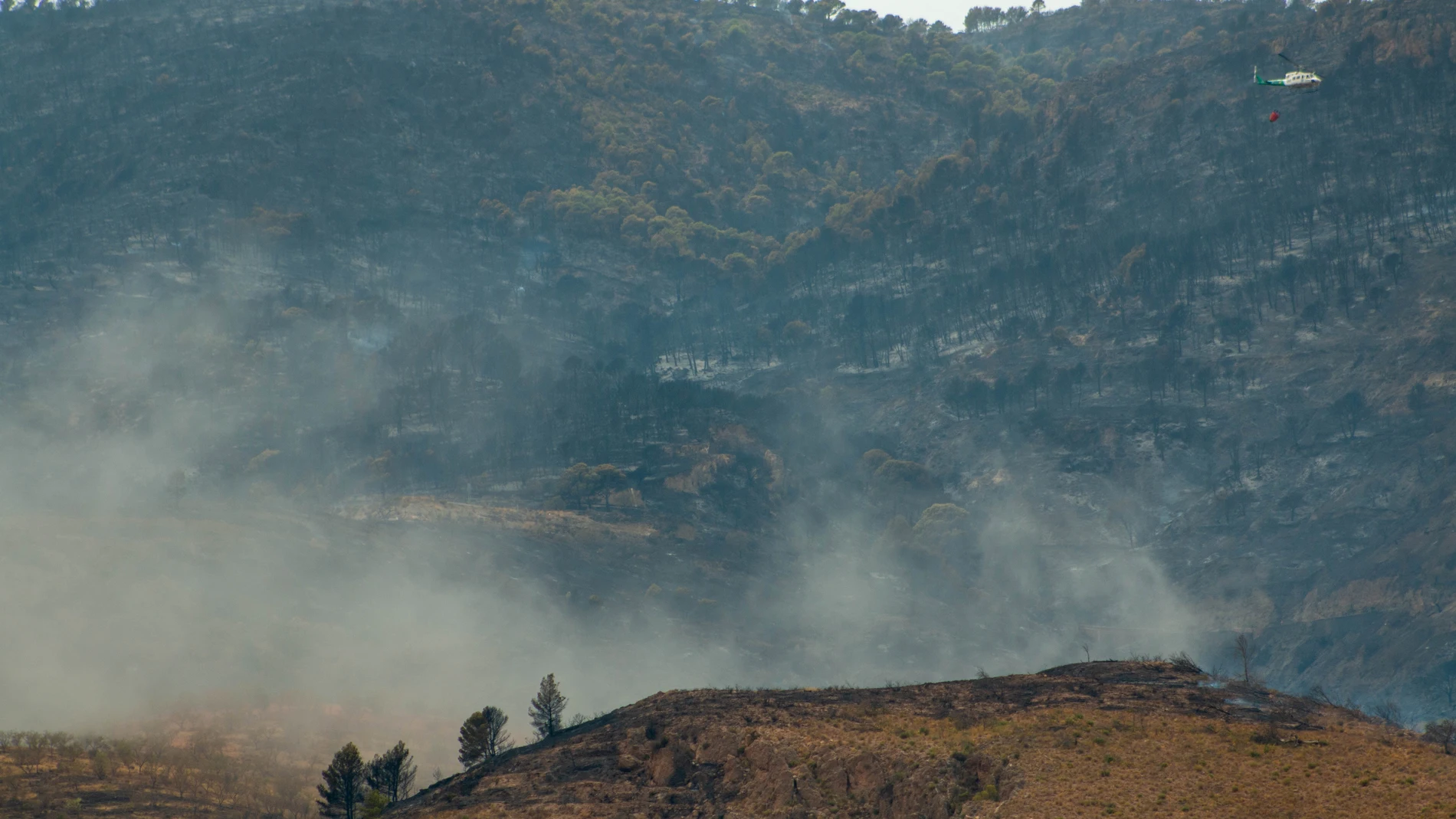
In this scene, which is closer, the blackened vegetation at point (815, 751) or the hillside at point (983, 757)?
the hillside at point (983, 757)

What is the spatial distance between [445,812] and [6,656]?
5256 inches

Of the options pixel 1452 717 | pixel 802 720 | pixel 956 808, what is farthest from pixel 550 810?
pixel 1452 717

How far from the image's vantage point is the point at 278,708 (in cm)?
17962

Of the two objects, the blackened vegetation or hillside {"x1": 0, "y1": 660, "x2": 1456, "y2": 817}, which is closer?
hillside {"x1": 0, "y1": 660, "x2": 1456, "y2": 817}

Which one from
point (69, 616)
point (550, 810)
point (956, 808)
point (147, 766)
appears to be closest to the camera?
point (956, 808)

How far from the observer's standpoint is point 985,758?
246ft

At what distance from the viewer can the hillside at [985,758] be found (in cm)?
6781

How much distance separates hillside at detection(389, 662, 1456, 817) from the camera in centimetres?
6781

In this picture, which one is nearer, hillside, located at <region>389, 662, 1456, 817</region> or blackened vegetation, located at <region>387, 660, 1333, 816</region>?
hillside, located at <region>389, 662, 1456, 817</region>

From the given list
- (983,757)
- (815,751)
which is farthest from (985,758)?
(815,751)

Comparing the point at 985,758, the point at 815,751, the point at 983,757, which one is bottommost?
the point at 985,758

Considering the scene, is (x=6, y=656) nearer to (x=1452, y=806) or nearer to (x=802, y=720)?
(x=802, y=720)

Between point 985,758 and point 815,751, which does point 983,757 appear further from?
point 815,751

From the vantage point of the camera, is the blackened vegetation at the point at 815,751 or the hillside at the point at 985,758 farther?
the blackened vegetation at the point at 815,751
